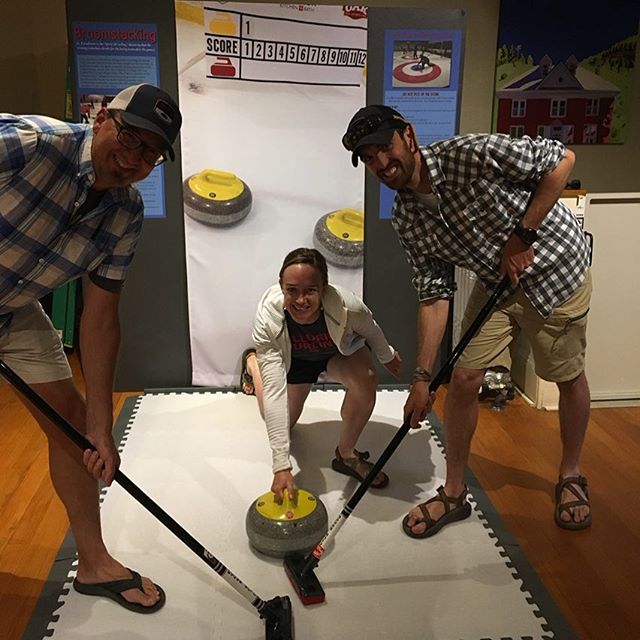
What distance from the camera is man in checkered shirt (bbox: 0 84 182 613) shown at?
143cm

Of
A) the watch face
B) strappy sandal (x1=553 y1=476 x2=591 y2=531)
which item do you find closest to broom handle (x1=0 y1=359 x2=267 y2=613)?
strappy sandal (x1=553 y1=476 x2=591 y2=531)

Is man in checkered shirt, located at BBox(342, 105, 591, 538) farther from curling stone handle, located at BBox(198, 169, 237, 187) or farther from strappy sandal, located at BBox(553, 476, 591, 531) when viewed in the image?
curling stone handle, located at BBox(198, 169, 237, 187)

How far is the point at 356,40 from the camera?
3.09 meters

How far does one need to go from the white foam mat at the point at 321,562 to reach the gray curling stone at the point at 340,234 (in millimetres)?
874

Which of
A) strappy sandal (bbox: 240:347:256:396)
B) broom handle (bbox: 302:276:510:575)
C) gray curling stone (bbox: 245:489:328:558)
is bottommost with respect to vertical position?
strappy sandal (bbox: 240:347:256:396)

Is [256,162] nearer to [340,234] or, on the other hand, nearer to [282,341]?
[340,234]

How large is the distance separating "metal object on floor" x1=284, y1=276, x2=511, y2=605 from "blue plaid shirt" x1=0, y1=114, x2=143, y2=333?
0.90m

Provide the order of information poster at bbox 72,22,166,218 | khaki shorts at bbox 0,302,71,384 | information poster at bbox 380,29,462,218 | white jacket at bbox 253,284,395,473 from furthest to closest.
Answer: information poster at bbox 380,29,462,218
information poster at bbox 72,22,166,218
white jacket at bbox 253,284,395,473
khaki shorts at bbox 0,302,71,384

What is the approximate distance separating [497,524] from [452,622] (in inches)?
21.2

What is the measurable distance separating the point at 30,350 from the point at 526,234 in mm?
1411

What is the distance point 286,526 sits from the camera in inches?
78.9

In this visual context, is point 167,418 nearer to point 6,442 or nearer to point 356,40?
point 6,442

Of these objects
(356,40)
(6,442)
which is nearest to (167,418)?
(6,442)

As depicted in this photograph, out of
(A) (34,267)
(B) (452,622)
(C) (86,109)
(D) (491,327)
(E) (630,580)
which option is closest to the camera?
(A) (34,267)
